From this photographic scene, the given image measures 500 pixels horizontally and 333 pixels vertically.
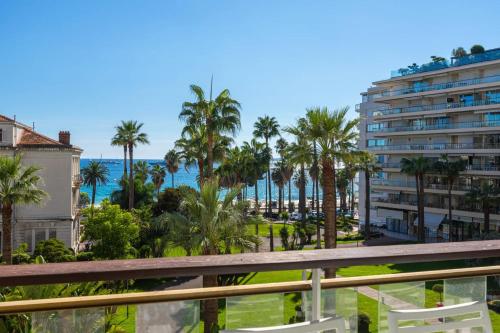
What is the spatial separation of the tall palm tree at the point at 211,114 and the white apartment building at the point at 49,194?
1238 cm

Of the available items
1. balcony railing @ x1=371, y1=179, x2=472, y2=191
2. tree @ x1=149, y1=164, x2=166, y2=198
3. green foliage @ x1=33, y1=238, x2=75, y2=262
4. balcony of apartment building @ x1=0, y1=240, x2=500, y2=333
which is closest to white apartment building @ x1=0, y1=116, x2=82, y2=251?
green foliage @ x1=33, y1=238, x2=75, y2=262

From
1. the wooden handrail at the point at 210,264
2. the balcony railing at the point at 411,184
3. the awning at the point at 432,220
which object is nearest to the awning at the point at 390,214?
the balcony railing at the point at 411,184

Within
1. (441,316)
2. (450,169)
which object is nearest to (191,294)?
(441,316)

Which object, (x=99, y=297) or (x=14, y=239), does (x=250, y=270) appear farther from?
(x=14, y=239)

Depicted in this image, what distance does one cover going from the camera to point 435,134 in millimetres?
52344

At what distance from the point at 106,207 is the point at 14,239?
1307 centimetres

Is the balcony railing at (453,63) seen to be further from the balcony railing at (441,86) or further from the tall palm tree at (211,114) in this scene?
the tall palm tree at (211,114)

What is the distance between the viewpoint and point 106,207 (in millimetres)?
27109

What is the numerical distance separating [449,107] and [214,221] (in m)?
42.3

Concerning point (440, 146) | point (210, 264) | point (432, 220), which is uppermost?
point (440, 146)

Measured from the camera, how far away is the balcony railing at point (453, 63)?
47.0 metres

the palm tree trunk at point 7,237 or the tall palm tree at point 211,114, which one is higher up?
the tall palm tree at point 211,114

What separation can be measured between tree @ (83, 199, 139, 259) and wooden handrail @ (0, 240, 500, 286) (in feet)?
80.5

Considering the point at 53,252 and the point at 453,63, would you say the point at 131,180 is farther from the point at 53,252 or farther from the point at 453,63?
the point at 453,63
